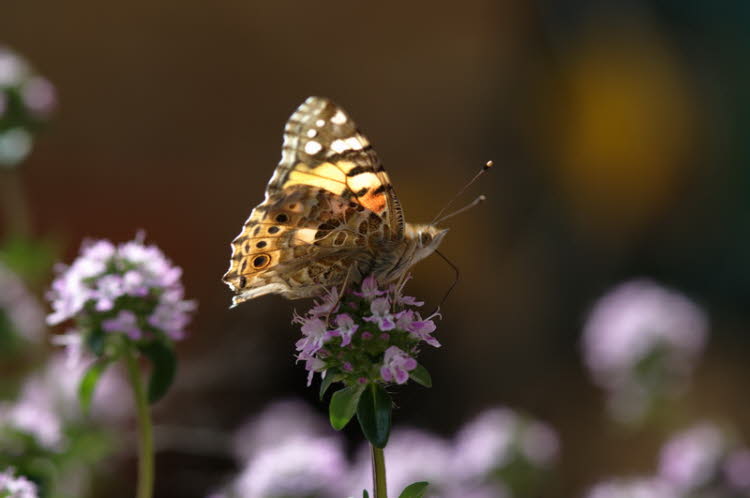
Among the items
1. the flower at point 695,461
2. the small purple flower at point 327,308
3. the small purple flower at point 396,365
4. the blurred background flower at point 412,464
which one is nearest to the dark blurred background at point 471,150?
the blurred background flower at point 412,464

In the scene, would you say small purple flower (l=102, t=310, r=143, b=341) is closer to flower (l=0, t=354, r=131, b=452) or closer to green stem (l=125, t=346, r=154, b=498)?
green stem (l=125, t=346, r=154, b=498)

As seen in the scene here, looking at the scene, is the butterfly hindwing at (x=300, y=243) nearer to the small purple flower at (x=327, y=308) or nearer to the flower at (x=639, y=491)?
the small purple flower at (x=327, y=308)

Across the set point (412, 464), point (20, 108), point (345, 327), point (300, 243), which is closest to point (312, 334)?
point (345, 327)

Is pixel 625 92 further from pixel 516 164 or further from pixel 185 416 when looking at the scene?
pixel 185 416

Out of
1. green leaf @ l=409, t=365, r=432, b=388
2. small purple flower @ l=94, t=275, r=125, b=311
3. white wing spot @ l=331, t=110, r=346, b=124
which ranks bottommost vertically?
green leaf @ l=409, t=365, r=432, b=388

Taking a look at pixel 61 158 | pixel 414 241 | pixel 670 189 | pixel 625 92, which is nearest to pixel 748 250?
pixel 670 189

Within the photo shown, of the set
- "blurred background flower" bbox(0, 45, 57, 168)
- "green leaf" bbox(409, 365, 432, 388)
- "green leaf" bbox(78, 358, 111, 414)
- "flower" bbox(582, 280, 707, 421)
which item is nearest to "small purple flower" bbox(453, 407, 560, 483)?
"flower" bbox(582, 280, 707, 421)

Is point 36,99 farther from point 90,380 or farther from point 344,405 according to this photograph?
point 344,405
